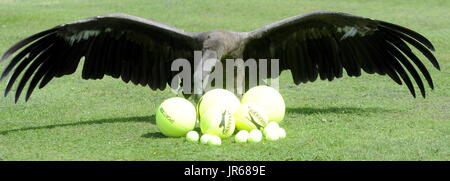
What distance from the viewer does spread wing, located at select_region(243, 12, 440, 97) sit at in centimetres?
842

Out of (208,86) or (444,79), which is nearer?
(208,86)

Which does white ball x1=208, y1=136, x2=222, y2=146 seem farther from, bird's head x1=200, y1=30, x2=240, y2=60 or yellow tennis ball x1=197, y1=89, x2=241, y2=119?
bird's head x1=200, y1=30, x2=240, y2=60

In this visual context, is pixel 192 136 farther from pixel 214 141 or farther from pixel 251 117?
pixel 251 117

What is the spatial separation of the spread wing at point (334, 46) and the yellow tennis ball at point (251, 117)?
1.51 m

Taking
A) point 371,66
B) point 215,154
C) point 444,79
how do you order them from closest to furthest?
point 215,154, point 371,66, point 444,79

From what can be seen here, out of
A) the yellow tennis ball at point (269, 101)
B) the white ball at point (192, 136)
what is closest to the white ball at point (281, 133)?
the yellow tennis ball at point (269, 101)

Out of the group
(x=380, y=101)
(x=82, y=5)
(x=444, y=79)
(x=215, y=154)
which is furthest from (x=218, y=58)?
(x=82, y=5)

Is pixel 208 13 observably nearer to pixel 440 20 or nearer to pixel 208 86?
pixel 440 20

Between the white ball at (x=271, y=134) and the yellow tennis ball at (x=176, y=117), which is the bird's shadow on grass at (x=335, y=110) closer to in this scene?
the white ball at (x=271, y=134)

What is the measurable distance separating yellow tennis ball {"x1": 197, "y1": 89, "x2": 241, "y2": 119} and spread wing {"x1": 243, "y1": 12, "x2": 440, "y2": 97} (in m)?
1.40

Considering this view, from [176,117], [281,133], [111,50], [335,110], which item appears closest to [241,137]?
[281,133]

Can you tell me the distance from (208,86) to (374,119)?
2.07 metres

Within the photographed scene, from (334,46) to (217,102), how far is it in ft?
7.31

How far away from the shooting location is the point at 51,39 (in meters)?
8.34
